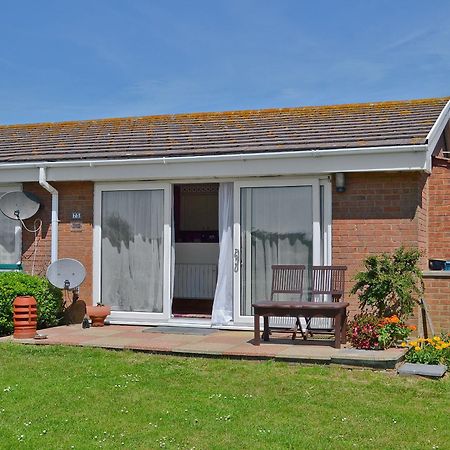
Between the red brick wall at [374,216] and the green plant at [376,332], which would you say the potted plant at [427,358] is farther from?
the red brick wall at [374,216]

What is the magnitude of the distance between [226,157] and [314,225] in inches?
68.8

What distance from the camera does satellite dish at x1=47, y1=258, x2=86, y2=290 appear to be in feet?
37.9

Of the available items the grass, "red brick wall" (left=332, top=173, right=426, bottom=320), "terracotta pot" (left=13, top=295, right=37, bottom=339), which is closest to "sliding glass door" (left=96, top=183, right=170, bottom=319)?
"terracotta pot" (left=13, top=295, right=37, bottom=339)

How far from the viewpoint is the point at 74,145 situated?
1347 cm

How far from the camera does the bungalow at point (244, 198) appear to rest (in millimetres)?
10461

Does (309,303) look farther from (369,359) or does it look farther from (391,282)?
(369,359)

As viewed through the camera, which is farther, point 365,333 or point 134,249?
point 134,249

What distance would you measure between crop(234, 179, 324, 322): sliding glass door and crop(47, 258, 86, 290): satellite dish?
265 centimetres

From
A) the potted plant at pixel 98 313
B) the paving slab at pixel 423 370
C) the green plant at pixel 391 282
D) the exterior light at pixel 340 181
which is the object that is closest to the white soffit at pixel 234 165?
the exterior light at pixel 340 181

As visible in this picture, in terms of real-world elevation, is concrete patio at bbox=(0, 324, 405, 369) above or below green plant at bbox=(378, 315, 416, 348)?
below

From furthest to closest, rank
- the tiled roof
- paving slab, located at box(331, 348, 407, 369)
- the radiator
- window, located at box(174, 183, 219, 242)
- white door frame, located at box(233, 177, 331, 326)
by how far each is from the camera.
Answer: window, located at box(174, 183, 219, 242), the radiator, the tiled roof, white door frame, located at box(233, 177, 331, 326), paving slab, located at box(331, 348, 407, 369)

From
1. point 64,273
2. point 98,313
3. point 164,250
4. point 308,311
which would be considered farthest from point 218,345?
point 64,273

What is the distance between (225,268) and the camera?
11469 millimetres

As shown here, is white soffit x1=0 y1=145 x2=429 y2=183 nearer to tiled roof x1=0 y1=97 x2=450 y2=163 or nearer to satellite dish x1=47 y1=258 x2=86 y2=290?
tiled roof x1=0 y1=97 x2=450 y2=163
